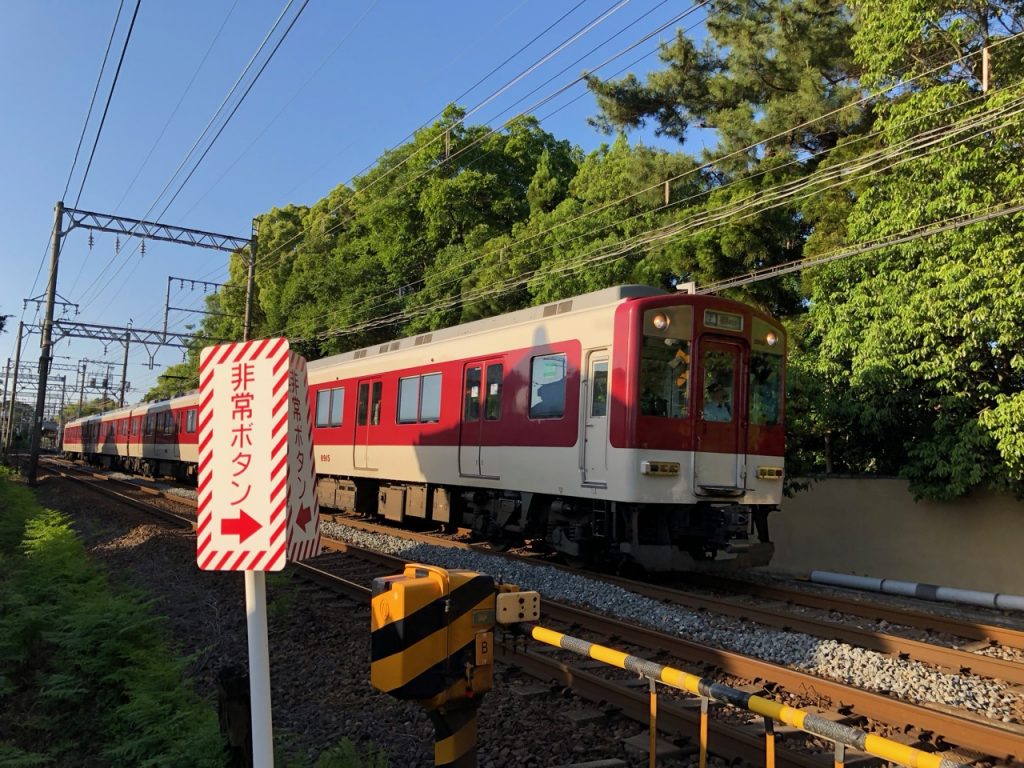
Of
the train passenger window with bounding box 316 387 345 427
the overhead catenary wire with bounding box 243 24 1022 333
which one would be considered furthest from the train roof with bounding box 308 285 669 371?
the overhead catenary wire with bounding box 243 24 1022 333

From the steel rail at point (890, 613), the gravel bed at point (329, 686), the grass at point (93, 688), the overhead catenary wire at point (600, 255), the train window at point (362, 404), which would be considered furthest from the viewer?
the overhead catenary wire at point (600, 255)

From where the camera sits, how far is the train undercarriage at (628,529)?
893cm


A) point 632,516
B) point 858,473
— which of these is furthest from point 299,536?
point 858,473

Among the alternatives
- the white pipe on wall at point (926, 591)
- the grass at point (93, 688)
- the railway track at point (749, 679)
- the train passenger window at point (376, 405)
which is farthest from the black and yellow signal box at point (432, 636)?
the train passenger window at point (376, 405)

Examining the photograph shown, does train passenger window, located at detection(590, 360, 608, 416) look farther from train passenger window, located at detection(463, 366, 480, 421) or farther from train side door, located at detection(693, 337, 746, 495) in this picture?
train passenger window, located at detection(463, 366, 480, 421)

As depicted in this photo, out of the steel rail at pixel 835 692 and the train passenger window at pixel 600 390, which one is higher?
the train passenger window at pixel 600 390

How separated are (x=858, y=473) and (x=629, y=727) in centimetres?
1097

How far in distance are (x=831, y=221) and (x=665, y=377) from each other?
28.5 feet

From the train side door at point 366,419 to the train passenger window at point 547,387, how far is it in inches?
186

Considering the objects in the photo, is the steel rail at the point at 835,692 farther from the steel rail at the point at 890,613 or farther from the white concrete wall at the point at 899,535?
the white concrete wall at the point at 899,535

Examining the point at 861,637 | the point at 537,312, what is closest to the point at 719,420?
the point at 537,312

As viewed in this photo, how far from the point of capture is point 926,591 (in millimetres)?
10570

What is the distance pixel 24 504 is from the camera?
49.5ft

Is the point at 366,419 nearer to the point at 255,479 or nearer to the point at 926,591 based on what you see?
the point at 926,591
